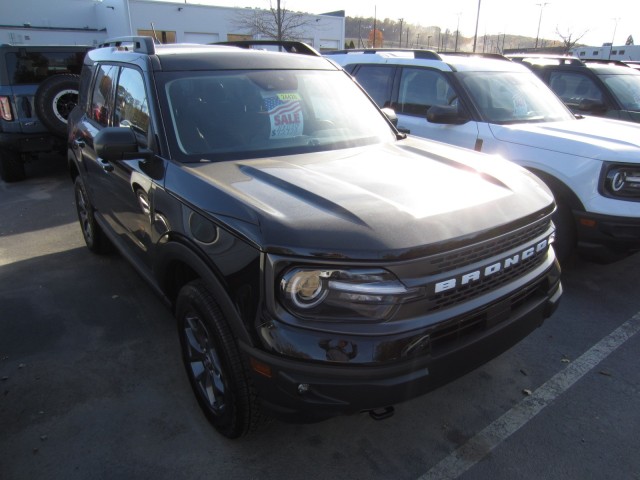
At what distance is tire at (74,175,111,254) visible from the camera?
4.59m

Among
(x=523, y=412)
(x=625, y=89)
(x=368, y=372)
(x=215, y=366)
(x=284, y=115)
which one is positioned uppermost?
(x=284, y=115)

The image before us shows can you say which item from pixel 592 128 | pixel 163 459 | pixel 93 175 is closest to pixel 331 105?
pixel 93 175

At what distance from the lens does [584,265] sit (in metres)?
4.68

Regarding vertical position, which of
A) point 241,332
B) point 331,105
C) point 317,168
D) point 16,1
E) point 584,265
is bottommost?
point 584,265

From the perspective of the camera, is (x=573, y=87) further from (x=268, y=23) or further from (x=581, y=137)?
(x=268, y=23)

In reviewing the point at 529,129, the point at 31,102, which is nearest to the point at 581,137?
the point at 529,129

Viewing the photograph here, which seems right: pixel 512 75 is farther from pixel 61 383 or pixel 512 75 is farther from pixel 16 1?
pixel 16 1

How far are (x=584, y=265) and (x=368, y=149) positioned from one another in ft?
9.49

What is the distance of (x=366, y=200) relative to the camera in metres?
2.15

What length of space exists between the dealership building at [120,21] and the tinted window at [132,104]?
1148 inches

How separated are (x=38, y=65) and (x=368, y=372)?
8.25 m

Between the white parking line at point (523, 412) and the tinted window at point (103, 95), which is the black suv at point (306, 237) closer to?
the tinted window at point (103, 95)

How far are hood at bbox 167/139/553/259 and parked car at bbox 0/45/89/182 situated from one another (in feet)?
18.3

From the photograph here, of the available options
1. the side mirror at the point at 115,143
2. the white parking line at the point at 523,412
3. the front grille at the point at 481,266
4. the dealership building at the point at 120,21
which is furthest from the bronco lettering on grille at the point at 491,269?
the dealership building at the point at 120,21
